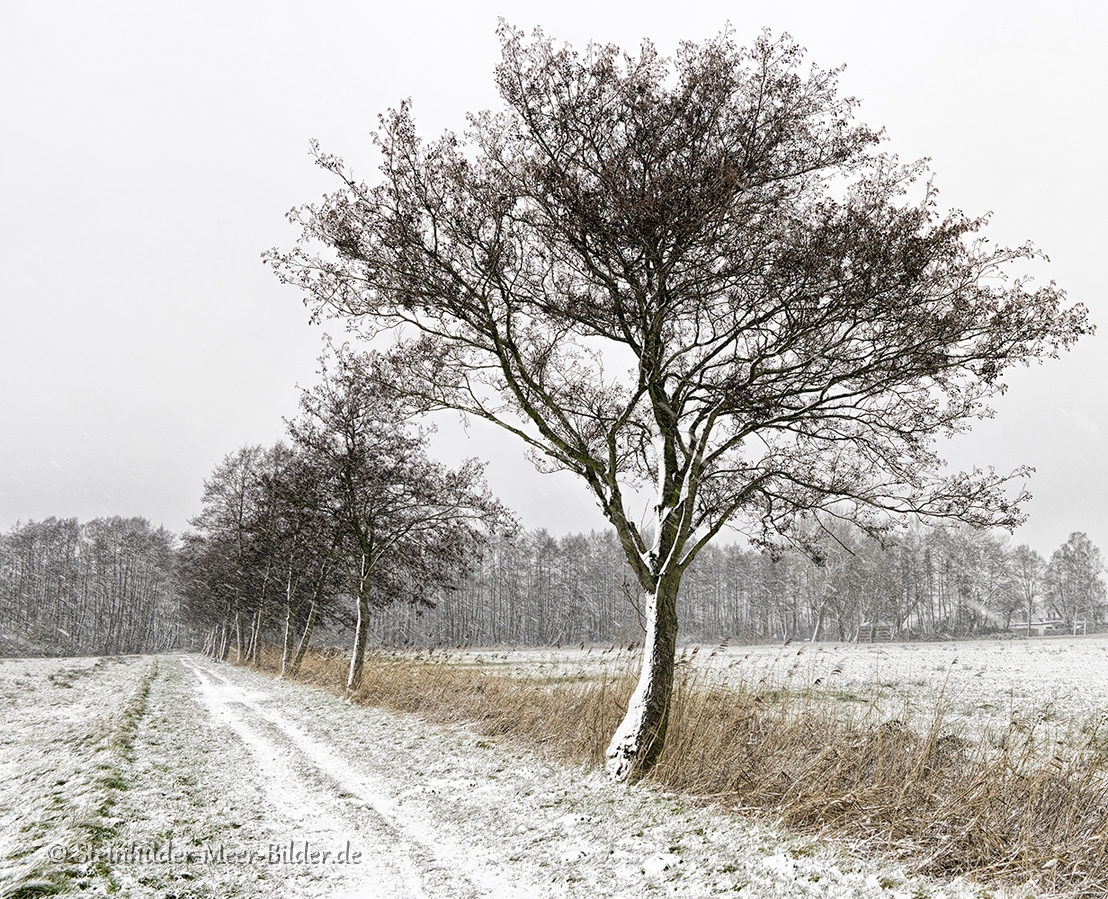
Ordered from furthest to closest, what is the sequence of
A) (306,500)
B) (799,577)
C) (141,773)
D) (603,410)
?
(799,577), (306,500), (603,410), (141,773)

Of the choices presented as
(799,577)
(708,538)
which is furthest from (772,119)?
(799,577)

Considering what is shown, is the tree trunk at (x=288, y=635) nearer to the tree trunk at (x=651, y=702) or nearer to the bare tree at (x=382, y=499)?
the bare tree at (x=382, y=499)

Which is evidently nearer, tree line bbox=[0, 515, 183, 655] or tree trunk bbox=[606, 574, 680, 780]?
tree trunk bbox=[606, 574, 680, 780]

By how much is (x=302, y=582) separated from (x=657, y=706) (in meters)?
24.1

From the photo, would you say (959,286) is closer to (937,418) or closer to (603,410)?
(937,418)

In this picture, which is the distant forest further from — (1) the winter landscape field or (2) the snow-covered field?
(1) the winter landscape field

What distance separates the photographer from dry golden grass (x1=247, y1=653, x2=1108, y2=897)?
13.8ft

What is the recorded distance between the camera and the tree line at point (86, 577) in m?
62.4

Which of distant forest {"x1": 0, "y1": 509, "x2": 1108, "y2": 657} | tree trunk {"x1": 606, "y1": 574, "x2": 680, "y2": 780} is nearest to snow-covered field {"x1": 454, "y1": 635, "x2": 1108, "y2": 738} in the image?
tree trunk {"x1": 606, "y1": 574, "x2": 680, "y2": 780}

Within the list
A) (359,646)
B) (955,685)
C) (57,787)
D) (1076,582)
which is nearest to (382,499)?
(359,646)

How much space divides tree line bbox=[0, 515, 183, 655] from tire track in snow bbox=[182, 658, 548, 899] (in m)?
61.9

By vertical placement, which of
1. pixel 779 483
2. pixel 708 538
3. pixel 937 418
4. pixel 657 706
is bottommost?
pixel 657 706

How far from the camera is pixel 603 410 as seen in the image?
29.3ft

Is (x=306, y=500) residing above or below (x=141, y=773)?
above
